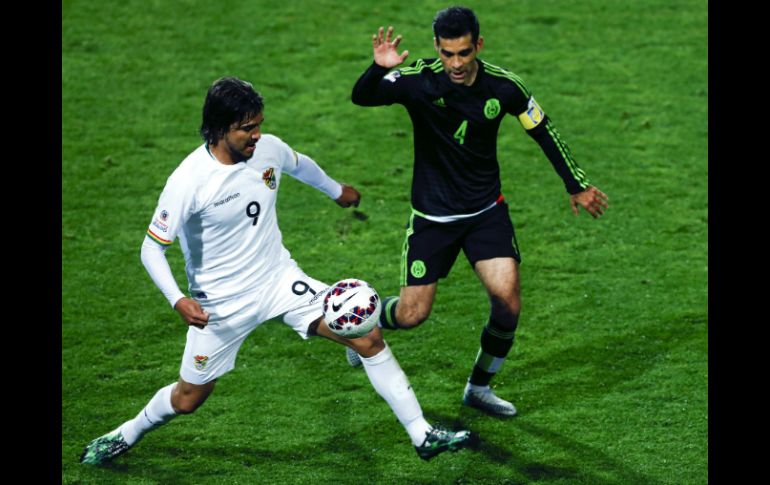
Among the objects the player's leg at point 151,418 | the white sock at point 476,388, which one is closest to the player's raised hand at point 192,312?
the player's leg at point 151,418

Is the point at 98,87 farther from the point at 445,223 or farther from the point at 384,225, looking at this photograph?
the point at 445,223

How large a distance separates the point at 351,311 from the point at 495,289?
1.09 m

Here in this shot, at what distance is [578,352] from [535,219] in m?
2.12

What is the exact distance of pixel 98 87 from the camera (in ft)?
43.0

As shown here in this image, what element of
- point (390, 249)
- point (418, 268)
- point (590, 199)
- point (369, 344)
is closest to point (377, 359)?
point (369, 344)

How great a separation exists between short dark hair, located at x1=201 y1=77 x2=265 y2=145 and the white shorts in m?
1.00

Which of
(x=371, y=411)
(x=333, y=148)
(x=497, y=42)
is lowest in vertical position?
(x=371, y=411)

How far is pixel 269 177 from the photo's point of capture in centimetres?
726

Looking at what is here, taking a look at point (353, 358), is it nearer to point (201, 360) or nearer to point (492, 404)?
point (492, 404)

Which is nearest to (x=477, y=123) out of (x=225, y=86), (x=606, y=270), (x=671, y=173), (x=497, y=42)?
(x=225, y=86)

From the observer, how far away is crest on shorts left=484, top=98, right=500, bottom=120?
7555 millimetres

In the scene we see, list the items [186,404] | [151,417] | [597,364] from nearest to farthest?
[186,404] < [151,417] < [597,364]

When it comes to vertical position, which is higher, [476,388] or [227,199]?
[227,199]

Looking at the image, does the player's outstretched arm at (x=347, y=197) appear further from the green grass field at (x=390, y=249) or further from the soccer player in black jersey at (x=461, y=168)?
the green grass field at (x=390, y=249)
